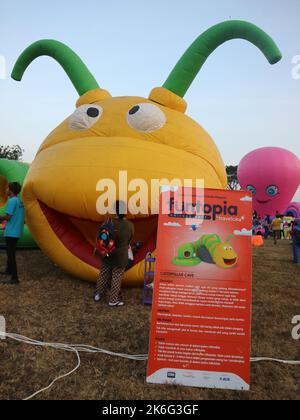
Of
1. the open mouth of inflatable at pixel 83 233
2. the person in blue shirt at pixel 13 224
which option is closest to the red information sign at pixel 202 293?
the open mouth of inflatable at pixel 83 233

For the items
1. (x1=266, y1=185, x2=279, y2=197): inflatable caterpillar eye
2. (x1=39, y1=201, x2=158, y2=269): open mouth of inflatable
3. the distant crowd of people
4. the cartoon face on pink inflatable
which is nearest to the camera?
(x1=39, y1=201, x2=158, y2=269): open mouth of inflatable

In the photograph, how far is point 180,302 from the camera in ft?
7.83

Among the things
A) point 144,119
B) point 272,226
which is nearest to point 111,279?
point 144,119

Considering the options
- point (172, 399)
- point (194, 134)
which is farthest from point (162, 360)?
point (194, 134)

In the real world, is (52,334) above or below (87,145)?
below

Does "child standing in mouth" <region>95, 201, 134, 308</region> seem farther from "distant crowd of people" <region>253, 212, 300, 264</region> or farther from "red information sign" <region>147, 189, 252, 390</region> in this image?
"distant crowd of people" <region>253, 212, 300, 264</region>

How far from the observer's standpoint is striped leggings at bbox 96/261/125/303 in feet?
13.4

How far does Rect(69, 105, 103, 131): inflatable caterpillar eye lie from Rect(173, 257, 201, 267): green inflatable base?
3074 mm

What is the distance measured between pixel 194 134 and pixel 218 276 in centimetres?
309

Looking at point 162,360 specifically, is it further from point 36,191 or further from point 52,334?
point 36,191

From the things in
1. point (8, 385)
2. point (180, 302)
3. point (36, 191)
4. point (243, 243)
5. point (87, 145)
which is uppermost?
point (87, 145)

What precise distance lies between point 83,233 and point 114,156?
138cm

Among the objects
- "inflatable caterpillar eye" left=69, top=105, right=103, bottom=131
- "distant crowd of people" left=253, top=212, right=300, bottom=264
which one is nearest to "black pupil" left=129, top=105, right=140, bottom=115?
"inflatable caterpillar eye" left=69, top=105, right=103, bottom=131

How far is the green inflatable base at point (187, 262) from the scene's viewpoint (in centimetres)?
243
